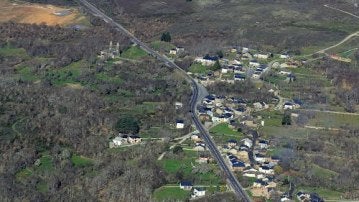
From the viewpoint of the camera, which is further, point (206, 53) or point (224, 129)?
point (206, 53)

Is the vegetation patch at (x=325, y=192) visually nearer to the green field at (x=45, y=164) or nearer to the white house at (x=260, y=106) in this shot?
the white house at (x=260, y=106)

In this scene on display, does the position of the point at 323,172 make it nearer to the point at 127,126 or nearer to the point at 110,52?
the point at 127,126

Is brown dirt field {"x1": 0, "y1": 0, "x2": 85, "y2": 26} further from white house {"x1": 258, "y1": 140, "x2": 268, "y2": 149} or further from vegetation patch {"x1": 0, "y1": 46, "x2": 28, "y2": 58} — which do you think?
white house {"x1": 258, "y1": 140, "x2": 268, "y2": 149}

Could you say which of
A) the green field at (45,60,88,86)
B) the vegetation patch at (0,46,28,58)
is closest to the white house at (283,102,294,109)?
the green field at (45,60,88,86)

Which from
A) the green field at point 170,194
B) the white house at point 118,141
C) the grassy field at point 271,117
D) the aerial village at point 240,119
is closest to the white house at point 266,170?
the aerial village at point 240,119

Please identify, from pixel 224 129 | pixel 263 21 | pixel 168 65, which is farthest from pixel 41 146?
pixel 263 21

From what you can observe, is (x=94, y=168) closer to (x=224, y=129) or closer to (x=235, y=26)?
(x=224, y=129)
